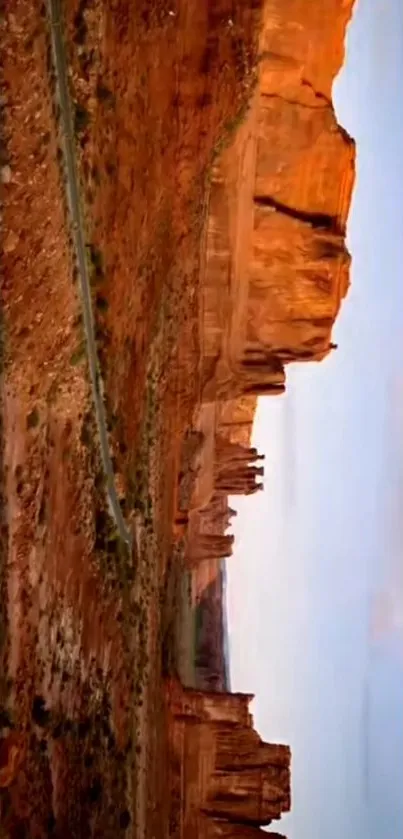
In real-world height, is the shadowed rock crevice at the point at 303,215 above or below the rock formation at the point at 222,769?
above

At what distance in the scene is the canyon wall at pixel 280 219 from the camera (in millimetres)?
12195

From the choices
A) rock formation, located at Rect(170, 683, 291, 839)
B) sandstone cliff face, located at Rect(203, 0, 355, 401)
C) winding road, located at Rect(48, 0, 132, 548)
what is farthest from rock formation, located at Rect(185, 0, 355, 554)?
rock formation, located at Rect(170, 683, 291, 839)

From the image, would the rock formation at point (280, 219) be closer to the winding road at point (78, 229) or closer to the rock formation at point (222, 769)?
the winding road at point (78, 229)

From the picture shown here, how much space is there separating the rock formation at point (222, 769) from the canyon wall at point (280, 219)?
264cm

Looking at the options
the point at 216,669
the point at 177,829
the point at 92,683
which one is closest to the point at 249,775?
the point at 177,829

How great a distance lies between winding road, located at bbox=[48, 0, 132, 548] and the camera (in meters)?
10.7

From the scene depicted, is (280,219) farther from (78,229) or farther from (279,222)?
(78,229)

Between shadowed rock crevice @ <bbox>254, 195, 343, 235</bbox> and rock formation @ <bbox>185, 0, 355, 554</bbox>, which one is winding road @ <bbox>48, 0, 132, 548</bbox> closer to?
rock formation @ <bbox>185, 0, 355, 554</bbox>

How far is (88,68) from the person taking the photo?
11.0 metres

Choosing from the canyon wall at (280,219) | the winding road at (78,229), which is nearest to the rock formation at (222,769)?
the winding road at (78,229)

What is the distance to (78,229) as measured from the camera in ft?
36.4

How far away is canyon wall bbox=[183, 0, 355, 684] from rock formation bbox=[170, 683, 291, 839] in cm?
264

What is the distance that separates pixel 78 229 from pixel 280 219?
246 centimetres

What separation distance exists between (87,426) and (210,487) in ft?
11.5
